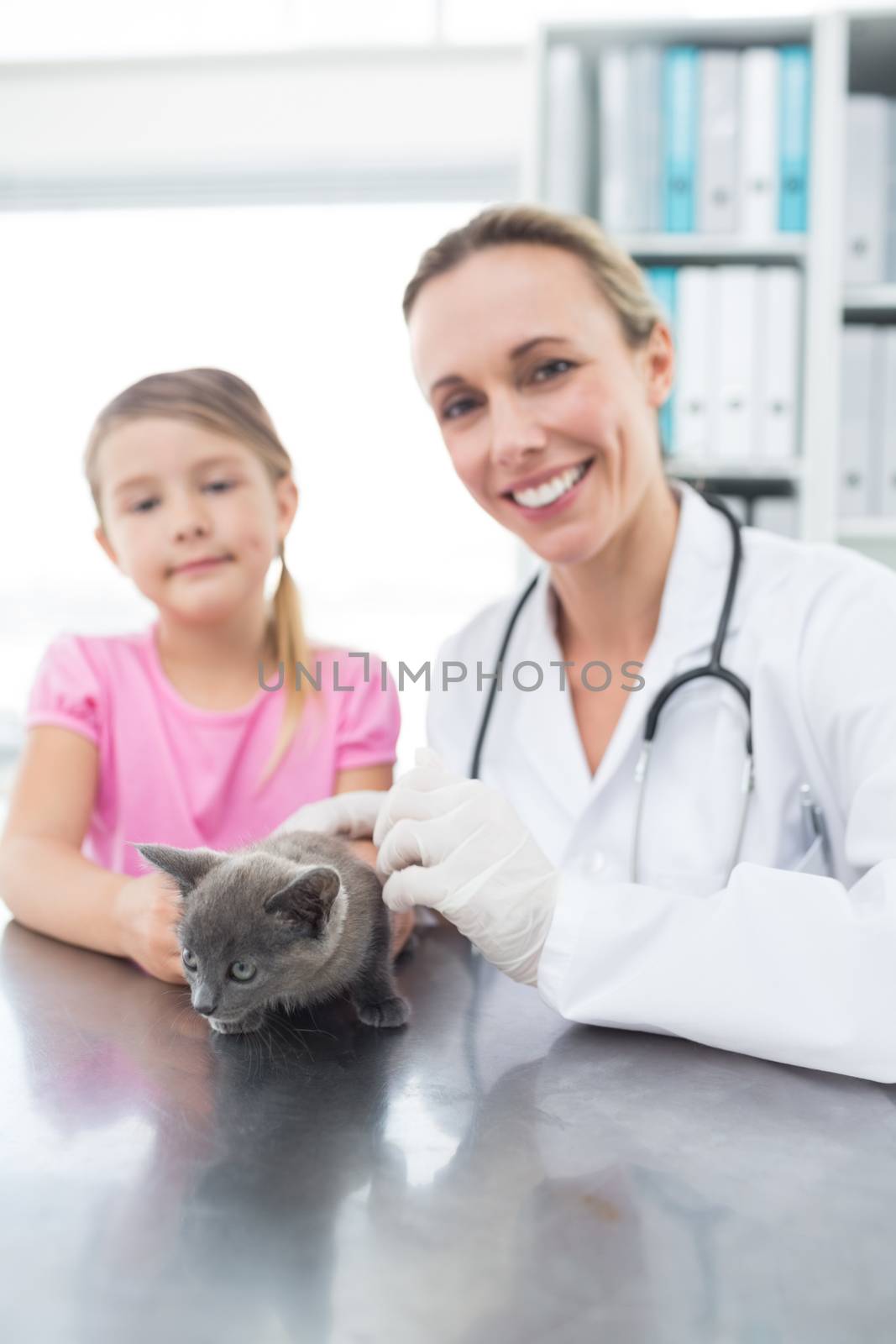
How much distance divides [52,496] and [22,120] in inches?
48.5

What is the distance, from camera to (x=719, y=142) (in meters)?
2.30

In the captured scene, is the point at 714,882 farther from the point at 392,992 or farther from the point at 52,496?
the point at 52,496

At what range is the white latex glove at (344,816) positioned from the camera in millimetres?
1229

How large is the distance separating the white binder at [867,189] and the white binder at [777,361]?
16 centimetres

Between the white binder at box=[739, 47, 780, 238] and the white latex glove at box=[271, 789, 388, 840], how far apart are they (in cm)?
180

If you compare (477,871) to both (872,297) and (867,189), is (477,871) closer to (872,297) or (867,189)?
(872,297)

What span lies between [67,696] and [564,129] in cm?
178

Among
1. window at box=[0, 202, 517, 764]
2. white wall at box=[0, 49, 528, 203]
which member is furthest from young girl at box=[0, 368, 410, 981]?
white wall at box=[0, 49, 528, 203]

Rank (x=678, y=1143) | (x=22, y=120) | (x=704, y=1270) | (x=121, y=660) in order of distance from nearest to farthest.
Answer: (x=704, y=1270)
(x=678, y=1143)
(x=121, y=660)
(x=22, y=120)

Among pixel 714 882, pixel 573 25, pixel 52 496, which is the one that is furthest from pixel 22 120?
pixel 714 882

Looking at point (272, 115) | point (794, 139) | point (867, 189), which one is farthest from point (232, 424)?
point (272, 115)

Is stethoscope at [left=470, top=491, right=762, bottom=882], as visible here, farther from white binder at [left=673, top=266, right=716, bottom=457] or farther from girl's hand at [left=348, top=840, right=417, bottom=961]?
white binder at [left=673, top=266, right=716, bottom=457]

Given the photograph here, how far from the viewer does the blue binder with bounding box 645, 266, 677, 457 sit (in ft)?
7.73

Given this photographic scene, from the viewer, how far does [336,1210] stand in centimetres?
58
